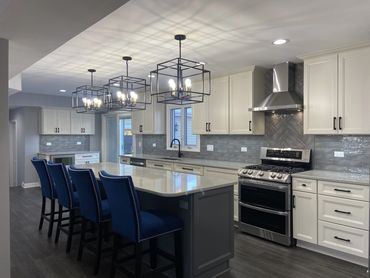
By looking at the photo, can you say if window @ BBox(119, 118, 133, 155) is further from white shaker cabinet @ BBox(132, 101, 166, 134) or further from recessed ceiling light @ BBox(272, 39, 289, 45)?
recessed ceiling light @ BBox(272, 39, 289, 45)

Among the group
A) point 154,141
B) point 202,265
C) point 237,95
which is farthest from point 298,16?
point 154,141

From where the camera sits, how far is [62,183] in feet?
11.3

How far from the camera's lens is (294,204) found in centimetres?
349

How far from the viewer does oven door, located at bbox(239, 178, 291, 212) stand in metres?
3.50

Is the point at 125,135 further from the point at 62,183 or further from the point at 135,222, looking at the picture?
the point at 135,222

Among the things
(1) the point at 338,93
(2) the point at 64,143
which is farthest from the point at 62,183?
(2) the point at 64,143

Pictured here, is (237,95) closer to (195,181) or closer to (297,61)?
(297,61)

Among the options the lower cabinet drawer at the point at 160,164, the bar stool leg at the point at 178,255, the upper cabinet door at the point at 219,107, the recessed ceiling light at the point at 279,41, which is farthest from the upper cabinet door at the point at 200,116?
the bar stool leg at the point at 178,255

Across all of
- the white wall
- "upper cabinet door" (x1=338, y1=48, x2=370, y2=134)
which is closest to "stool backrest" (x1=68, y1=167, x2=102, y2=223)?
the white wall

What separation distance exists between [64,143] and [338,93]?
7.21 m

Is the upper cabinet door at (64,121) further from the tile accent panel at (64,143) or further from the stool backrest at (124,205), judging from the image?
the stool backrest at (124,205)

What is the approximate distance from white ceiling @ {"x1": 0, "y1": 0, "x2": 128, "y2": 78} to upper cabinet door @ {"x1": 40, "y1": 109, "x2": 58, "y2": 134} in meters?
5.68

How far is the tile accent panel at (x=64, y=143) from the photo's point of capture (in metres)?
7.74

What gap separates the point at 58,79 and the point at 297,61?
4245 mm
